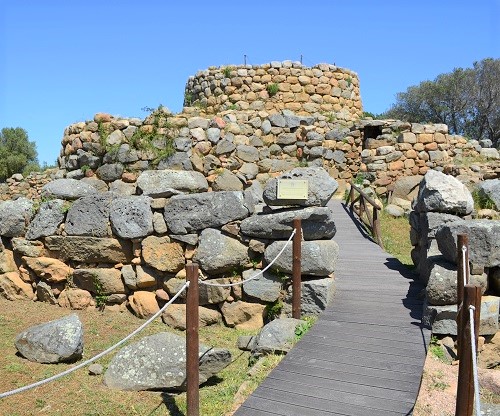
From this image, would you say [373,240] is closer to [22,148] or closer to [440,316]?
[440,316]

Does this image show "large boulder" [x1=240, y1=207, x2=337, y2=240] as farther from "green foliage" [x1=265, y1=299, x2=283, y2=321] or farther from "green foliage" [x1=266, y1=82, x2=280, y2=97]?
"green foliage" [x1=266, y1=82, x2=280, y2=97]

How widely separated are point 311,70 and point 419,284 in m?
10.2

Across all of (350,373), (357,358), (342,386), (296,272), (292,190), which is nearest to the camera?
(342,386)

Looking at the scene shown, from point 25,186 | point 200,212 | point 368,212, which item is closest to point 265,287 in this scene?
point 200,212

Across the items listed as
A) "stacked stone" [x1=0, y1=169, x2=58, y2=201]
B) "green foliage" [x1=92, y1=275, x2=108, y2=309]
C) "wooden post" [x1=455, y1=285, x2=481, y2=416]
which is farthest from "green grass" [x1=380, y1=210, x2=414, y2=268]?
"stacked stone" [x1=0, y1=169, x2=58, y2=201]

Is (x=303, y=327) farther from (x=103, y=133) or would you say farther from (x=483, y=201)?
(x=103, y=133)

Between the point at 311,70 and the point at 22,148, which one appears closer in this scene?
the point at 311,70

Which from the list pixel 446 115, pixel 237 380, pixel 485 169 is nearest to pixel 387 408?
pixel 237 380

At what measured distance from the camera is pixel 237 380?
556 cm

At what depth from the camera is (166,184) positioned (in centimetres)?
798

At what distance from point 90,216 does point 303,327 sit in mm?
3576

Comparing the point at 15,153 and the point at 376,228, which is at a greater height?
the point at 15,153

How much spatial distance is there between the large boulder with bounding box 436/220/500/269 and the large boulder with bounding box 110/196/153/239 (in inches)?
162

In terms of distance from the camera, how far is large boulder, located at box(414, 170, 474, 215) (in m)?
7.14
